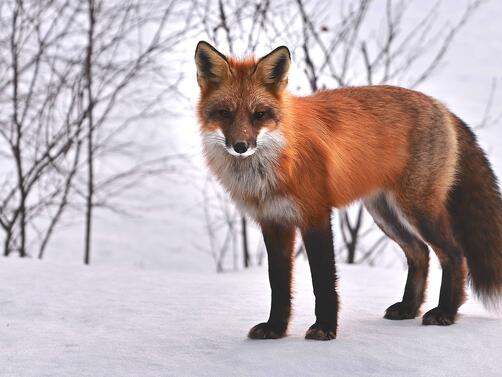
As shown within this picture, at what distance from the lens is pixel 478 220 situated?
4.30 m

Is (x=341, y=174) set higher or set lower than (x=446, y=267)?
higher

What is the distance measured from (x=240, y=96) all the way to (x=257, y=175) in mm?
391

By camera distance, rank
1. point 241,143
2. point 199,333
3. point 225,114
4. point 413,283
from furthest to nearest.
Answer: point 413,283
point 199,333
point 225,114
point 241,143

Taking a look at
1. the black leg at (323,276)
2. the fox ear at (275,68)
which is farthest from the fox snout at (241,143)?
the black leg at (323,276)

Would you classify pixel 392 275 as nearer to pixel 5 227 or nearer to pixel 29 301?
pixel 29 301

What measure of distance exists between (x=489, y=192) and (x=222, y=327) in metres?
1.78

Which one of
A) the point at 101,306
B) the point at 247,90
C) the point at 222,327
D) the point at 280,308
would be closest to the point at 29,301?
the point at 101,306

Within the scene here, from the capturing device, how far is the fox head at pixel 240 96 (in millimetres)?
3414

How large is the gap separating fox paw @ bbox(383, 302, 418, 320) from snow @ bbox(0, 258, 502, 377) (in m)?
0.08

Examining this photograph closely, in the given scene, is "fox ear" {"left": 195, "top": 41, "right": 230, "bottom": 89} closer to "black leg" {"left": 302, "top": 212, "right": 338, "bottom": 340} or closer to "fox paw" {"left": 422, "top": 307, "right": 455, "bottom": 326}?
"black leg" {"left": 302, "top": 212, "right": 338, "bottom": 340}

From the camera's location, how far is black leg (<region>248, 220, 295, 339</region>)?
375 centimetres

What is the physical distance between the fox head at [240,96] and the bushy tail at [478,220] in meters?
1.40

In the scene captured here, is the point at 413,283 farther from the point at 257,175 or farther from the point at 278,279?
the point at 257,175

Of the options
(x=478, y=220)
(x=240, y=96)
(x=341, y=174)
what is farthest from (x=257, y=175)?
(x=478, y=220)
